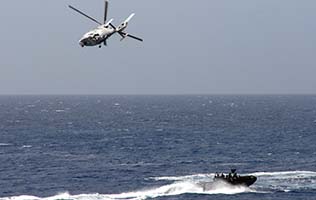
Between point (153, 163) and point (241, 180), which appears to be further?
point (153, 163)

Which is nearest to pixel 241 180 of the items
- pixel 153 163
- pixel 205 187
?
pixel 205 187

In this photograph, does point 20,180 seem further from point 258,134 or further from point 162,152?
point 258,134

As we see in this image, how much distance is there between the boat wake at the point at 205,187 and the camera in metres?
89.1

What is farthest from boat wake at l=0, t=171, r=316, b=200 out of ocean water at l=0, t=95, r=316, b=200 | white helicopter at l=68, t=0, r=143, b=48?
white helicopter at l=68, t=0, r=143, b=48

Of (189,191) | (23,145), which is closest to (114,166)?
(189,191)

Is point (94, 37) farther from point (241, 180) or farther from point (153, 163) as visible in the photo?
point (153, 163)

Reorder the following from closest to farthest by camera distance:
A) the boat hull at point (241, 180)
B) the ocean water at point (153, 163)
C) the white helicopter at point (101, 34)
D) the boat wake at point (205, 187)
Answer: the white helicopter at point (101, 34)
the boat wake at point (205, 187)
the ocean water at point (153, 163)
the boat hull at point (241, 180)

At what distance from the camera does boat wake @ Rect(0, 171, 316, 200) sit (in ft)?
292

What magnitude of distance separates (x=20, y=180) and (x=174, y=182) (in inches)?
980

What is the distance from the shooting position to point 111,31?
161 ft

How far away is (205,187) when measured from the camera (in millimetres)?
93688

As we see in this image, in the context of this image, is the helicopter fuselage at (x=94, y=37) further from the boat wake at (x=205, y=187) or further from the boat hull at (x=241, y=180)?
the boat hull at (x=241, y=180)

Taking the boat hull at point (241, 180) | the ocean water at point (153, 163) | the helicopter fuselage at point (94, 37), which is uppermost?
the helicopter fuselage at point (94, 37)

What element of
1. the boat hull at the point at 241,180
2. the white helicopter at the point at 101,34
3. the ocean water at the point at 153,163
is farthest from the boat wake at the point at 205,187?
the white helicopter at the point at 101,34
